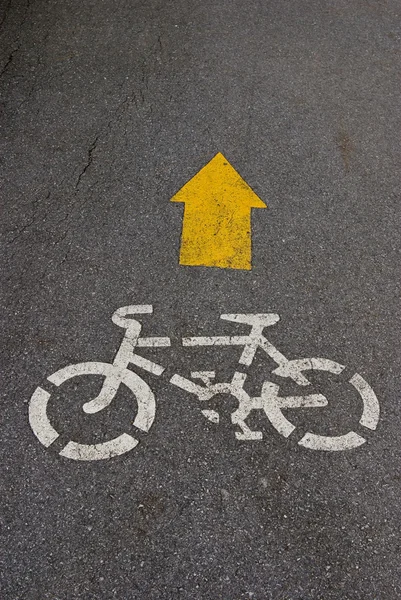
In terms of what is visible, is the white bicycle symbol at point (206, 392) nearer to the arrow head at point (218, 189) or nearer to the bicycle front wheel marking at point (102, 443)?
the bicycle front wheel marking at point (102, 443)

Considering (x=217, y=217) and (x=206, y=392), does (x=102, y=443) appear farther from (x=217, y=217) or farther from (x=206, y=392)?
(x=217, y=217)

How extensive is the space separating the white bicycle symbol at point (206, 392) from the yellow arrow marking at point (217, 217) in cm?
58

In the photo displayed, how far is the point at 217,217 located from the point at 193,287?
711 mm

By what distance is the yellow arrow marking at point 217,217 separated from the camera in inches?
160

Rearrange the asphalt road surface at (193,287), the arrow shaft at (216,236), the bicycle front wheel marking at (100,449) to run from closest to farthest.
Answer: the asphalt road surface at (193,287)
the bicycle front wheel marking at (100,449)
the arrow shaft at (216,236)

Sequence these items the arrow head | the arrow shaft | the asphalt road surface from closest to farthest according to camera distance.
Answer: the asphalt road surface < the arrow shaft < the arrow head

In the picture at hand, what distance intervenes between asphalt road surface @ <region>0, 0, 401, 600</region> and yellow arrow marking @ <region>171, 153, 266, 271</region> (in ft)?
0.24

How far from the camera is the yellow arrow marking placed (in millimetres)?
4074

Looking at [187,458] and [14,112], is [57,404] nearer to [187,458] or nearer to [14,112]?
[187,458]

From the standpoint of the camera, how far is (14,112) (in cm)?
515

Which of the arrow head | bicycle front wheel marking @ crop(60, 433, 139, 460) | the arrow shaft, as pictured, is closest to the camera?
bicycle front wheel marking @ crop(60, 433, 139, 460)

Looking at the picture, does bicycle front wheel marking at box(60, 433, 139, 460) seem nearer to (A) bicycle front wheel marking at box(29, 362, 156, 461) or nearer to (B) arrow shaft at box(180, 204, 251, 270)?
(A) bicycle front wheel marking at box(29, 362, 156, 461)

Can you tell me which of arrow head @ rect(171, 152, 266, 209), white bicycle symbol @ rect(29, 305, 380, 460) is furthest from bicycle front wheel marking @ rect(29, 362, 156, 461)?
arrow head @ rect(171, 152, 266, 209)

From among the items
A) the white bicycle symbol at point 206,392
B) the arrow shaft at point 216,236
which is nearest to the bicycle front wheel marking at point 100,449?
the white bicycle symbol at point 206,392
